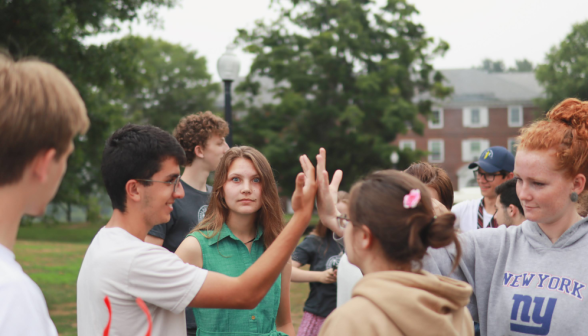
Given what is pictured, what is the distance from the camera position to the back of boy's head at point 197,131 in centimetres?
461

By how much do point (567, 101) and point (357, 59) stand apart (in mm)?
28465

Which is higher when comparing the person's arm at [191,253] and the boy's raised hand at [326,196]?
the boy's raised hand at [326,196]

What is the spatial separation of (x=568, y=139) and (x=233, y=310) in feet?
6.29

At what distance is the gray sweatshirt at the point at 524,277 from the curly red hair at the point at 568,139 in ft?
0.95

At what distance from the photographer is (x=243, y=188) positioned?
3127 mm

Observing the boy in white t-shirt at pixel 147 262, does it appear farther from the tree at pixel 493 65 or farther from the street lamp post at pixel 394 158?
the tree at pixel 493 65

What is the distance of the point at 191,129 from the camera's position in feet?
15.3

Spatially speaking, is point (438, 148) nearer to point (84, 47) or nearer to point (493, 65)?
point (84, 47)

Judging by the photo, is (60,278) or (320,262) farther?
(60,278)

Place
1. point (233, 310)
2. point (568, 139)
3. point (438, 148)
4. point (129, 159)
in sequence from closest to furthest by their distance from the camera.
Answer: point (129, 159)
point (568, 139)
point (233, 310)
point (438, 148)

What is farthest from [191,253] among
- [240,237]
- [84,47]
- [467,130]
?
[467,130]

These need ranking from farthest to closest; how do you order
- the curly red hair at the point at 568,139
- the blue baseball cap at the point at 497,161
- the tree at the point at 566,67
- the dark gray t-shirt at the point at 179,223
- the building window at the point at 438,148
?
the building window at the point at 438,148 → the tree at the point at 566,67 → the blue baseball cap at the point at 497,161 → the dark gray t-shirt at the point at 179,223 → the curly red hair at the point at 568,139

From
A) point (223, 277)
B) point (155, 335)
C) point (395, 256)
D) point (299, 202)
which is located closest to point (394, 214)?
point (395, 256)

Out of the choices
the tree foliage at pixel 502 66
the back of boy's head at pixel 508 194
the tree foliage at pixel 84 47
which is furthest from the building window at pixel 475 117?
the tree foliage at pixel 502 66
